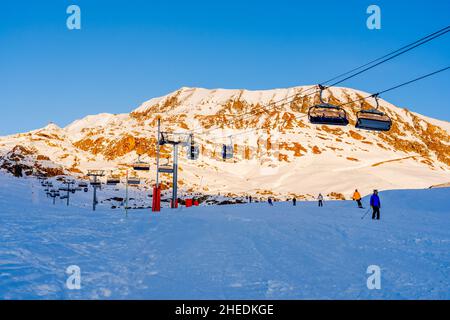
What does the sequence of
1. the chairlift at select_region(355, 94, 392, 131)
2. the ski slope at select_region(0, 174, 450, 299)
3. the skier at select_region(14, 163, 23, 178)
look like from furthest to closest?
the skier at select_region(14, 163, 23, 178) < the chairlift at select_region(355, 94, 392, 131) < the ski slope at select_region(0, 174, 450, 299)

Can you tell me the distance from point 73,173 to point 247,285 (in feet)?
281

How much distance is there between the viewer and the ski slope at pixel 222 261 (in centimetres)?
715

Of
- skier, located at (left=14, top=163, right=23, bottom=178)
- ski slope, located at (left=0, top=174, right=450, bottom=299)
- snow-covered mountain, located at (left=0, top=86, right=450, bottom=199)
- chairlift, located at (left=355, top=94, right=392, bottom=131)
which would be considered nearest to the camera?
ski slope, located at (left=0, top=174, right=450, bottom=299)

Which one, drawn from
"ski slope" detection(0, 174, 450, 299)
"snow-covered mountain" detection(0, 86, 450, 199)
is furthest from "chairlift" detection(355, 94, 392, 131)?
"snow-covered mountain" detection(0, 86, 450, 199)

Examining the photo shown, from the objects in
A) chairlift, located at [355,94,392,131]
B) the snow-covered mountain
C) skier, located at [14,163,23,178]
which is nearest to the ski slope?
chairlift, located at [355,94,392,131]

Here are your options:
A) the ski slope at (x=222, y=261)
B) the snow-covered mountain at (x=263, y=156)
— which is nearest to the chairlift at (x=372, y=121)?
the ski slope at (x=222, y=261)

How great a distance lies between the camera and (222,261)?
955 centimetres

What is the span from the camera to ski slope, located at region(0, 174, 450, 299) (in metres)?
7.15

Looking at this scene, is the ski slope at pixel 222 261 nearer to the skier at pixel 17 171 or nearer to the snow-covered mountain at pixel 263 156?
the snow-covered mountain at pixel 263 156

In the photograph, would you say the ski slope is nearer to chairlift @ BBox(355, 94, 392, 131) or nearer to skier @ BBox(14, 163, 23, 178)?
chairlift @ BBox(355, 94, 392, 131)

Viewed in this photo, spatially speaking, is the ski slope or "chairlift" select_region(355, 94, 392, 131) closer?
the ski slope

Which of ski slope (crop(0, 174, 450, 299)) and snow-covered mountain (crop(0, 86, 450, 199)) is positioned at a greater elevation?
snow-covered mountain (crop(0, 86, 450, 199))

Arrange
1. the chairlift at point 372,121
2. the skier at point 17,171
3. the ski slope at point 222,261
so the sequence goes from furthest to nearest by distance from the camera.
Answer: the skier at point 17,171
the chairlift at point 372,121
the ski slope at point 222,261

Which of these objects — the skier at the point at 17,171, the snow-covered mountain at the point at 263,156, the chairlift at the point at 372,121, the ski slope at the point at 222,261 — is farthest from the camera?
the snow-covered mountain at the point at 263,156
